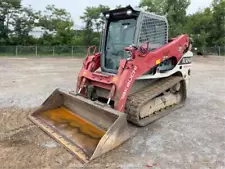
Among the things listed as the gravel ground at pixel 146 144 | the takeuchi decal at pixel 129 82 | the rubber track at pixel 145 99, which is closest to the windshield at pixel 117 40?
the takeuchi decal at pixel 129 82

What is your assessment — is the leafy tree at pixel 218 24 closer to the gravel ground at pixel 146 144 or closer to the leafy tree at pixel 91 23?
the leafy tree at pixel 91 23

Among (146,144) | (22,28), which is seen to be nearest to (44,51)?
(22,28)

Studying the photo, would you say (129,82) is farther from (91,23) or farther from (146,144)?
(91,23)

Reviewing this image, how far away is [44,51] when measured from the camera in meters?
24.8

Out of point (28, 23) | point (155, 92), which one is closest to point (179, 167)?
point (155, 92)

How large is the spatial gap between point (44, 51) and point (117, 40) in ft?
68.9

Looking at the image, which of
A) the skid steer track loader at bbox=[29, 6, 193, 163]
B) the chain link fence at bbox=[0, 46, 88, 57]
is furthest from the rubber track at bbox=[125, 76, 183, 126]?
the chain link fence at bbox=[0, 46, 88, 57]

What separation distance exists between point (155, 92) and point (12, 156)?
2.92 metres

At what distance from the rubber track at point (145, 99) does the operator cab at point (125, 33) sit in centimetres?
78

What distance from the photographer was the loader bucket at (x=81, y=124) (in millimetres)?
3619

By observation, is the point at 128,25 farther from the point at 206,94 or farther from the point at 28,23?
the point at 28,23

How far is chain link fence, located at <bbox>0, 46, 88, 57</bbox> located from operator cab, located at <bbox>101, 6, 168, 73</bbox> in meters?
20.2

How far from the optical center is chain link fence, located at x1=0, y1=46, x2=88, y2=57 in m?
23.8

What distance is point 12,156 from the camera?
3.44 meters
